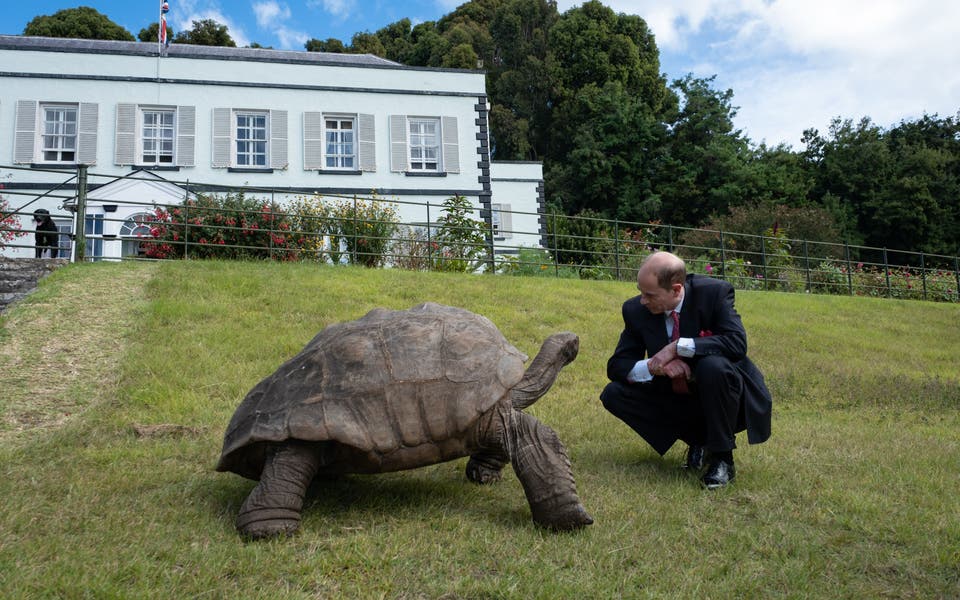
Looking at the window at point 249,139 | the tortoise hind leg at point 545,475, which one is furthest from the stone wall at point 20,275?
the window at point 249,139

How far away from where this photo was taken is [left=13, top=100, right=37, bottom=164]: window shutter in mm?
21203

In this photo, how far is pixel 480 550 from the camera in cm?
342

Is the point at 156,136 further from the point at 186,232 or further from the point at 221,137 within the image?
the point at 186,232

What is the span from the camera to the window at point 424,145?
2400 cm

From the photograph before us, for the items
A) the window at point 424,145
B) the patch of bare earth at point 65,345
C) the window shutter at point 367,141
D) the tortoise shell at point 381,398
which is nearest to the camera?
the tortoise shell at point 381,398

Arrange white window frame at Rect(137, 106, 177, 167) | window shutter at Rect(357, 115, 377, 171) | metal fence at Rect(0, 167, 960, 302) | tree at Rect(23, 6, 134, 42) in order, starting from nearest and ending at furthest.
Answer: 1. metal fence at Rect(0, 167, 960, 302)
2. white window frame at Rect(137, 106, 177, 167)
3. window shutter at Rect(357, 115, 377, 171)
4. tree at Rect(23, 6, 134, 42)

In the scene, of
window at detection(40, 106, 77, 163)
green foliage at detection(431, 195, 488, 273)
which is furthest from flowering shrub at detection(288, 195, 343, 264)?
window at detection(40, 106, 77, 163)

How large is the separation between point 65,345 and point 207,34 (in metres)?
40.5

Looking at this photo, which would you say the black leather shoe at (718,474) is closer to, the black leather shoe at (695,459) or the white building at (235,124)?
the black leather shoe at (695,459)

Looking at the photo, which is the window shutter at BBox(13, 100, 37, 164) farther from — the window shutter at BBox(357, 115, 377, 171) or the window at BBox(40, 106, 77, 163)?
the window shutter at BBox(357, 115, 377, 171)

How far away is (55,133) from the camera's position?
2175 cm

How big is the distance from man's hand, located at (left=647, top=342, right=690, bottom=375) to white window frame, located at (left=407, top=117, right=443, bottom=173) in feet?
65.5

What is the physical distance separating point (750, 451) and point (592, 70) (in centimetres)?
4273

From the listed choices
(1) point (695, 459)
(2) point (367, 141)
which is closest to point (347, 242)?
(2) point (367, 141)
